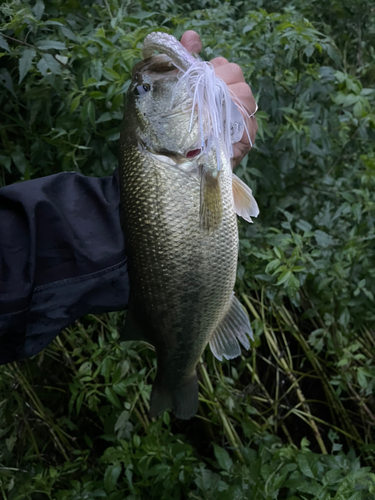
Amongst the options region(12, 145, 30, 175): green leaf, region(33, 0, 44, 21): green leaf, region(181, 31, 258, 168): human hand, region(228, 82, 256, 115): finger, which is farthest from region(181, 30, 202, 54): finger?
region(12, 145, 30, 175): green leaf

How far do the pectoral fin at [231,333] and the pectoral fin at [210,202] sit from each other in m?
0.27

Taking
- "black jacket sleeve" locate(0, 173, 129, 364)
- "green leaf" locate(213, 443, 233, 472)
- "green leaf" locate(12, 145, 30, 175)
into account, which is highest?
"black jacket sleeve" locate(0, 173, 129, 364)

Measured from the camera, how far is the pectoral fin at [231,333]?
4.48ft

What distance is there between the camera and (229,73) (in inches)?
56.6

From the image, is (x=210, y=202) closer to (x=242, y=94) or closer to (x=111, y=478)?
(x=242, y=94)

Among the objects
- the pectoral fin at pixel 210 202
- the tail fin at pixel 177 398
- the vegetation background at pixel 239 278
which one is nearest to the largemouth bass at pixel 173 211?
the pectoral fin at pixel 210 202

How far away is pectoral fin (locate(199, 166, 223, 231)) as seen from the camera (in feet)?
3.92

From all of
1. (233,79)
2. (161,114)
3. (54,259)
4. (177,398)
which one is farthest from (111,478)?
(233,79)

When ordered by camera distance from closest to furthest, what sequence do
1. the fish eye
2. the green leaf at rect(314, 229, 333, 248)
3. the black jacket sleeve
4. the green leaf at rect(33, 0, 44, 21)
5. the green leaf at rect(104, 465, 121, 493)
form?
the black jacket sleeve, the fish eye, the green leaf at rect(33, 0, 44, 21), the green leaf at rect(104, 465, 121, 493), the green leaf at rect(314, 229, 333, 248)

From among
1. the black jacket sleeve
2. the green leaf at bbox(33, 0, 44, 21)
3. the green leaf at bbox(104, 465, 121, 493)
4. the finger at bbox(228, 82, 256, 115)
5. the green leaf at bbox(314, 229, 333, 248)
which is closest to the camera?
the black jacket sleeve

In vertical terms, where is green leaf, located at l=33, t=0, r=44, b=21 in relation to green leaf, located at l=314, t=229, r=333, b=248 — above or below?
above

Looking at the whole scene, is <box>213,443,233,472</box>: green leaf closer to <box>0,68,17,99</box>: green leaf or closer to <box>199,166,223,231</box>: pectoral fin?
<box>199,166,223,231</box>: pectoral fin

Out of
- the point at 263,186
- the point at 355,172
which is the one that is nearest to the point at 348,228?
the point at 355,172

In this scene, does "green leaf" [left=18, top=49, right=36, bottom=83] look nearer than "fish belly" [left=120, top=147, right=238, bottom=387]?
No
